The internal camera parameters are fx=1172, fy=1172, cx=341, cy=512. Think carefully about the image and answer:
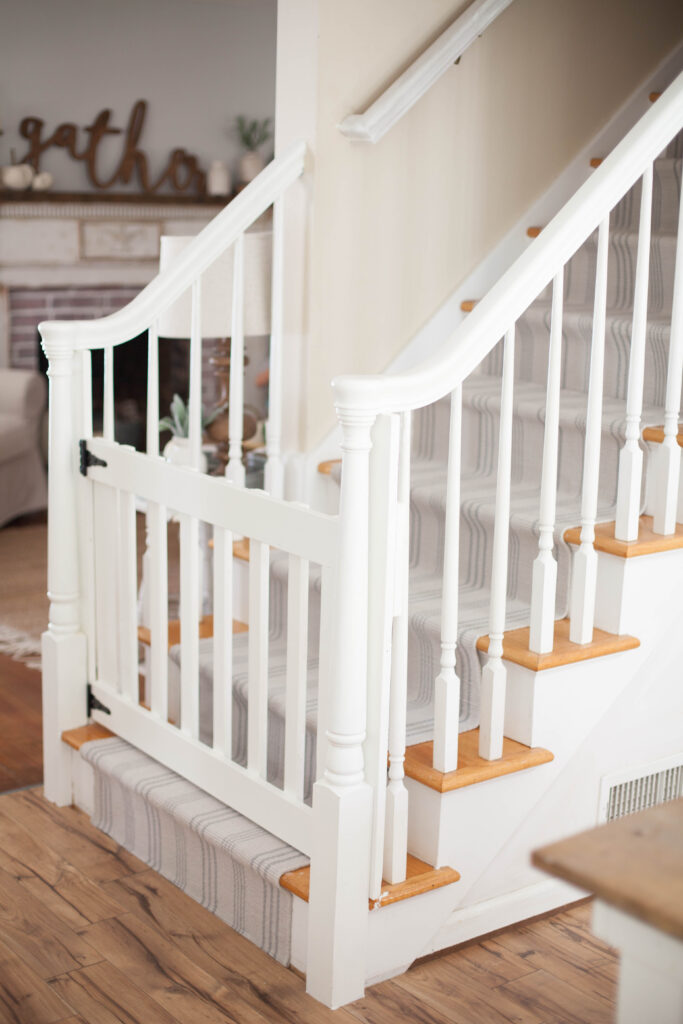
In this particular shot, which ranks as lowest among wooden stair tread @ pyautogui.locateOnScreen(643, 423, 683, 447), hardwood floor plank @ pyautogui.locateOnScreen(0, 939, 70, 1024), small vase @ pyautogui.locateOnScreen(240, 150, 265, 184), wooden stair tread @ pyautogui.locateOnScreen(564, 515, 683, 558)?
hardwood floor plank @ pyautogui.locateOnScreen(0, 939, 70, 1024)

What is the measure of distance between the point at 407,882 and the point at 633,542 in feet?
2.53

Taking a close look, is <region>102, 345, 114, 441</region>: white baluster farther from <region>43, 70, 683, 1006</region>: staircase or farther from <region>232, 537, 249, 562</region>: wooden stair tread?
<region>232, 537, 249, 562</region>: wooden stair tread

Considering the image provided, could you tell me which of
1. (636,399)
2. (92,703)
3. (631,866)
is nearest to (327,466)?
(92,703)

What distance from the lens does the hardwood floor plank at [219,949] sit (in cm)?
202

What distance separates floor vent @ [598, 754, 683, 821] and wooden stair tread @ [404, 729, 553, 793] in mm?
292

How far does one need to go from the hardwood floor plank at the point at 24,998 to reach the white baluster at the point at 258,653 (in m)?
0.53

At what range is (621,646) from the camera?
2.27 m

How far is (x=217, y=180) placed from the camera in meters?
6.88

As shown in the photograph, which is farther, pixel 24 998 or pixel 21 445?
pixel 21 445

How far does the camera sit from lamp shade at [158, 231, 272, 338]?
2770mm

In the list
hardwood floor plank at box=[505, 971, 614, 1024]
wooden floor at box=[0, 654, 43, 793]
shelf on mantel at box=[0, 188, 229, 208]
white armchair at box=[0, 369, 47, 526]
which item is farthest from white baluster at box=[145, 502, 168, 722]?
shelf on mantel at box=[0, 188, 229, 208]

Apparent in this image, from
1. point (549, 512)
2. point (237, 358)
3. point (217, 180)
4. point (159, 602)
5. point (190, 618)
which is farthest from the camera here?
point (217, 180)

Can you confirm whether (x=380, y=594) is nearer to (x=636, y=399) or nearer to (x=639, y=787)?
(x=636, y=399)

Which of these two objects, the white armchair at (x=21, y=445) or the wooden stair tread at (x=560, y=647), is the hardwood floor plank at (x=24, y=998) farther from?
the white armchair at (x=21, y=445)
